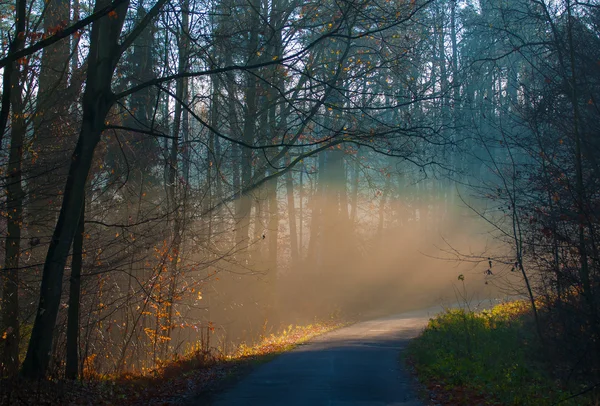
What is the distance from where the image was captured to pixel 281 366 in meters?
12.2

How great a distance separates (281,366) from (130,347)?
22.8 ft

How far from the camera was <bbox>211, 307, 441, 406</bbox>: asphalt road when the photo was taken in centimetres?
871

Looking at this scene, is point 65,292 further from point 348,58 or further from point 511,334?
point 511,334

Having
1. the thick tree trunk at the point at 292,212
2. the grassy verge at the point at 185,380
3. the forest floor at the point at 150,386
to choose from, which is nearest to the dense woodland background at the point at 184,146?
the forest floor at the point at 150,386

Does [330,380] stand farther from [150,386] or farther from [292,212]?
[292,212]

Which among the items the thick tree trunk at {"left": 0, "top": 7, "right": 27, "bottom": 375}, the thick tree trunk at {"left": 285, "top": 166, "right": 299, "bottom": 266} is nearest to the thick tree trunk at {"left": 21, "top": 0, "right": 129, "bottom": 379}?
the thick tree trunk at {"left": 0, "top": 7, "right": 27, "bottom": 375}

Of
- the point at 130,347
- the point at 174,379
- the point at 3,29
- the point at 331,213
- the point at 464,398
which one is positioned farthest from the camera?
the point at 331,213

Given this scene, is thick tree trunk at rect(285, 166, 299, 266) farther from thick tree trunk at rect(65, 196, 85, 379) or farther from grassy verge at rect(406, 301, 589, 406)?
thick tree trunk at rect(65, 196, 85, 379)

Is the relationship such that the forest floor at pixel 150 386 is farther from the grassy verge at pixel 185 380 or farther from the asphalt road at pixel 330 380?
the asphalt road at pixel 330 380

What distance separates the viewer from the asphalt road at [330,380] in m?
8.71

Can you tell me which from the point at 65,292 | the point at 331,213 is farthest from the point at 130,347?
the point at 331,213

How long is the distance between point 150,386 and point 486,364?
6349 millimetres

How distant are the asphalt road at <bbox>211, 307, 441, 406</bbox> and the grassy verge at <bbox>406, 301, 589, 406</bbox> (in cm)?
53

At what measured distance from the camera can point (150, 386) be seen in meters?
9.78
